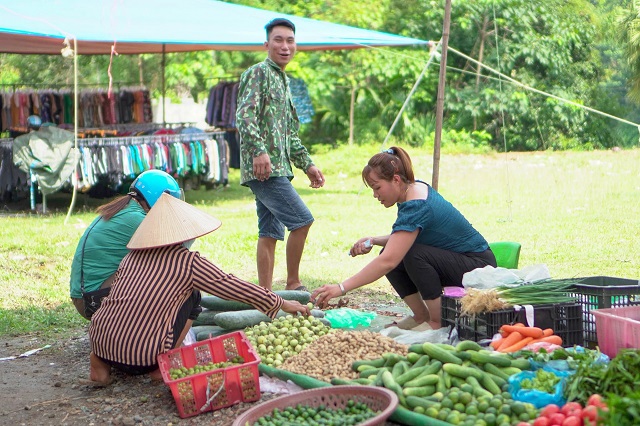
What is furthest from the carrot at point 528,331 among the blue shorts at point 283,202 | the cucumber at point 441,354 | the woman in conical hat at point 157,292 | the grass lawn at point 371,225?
the grass lawn at point 371,225

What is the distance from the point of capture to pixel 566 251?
26.6ft

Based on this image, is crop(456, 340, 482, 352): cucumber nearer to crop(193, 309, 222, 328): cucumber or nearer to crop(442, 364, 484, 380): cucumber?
crop(442, 364, 484, 380): cucumber

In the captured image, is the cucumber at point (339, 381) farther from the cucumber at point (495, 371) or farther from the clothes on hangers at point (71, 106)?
the clothes on hangers at point (71, 106)

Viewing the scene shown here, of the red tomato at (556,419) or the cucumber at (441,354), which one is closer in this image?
the red tomato at (556,419)

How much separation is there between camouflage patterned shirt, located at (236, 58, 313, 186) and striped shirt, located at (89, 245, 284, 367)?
1.70 metres

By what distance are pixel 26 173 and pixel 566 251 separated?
274 inches

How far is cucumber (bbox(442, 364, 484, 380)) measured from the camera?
373 centimetres

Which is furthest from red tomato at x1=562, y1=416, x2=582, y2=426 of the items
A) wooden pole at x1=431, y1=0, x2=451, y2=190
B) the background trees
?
the background trees

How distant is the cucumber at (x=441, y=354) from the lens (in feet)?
12.8

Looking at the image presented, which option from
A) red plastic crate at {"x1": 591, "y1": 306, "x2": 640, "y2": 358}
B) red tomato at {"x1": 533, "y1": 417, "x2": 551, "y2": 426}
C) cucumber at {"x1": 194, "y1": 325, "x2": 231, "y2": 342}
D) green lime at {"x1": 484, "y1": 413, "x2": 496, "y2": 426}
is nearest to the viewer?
red tomato at {"x1": 533, "y1": 417, "x2": 551, "y2": 426}

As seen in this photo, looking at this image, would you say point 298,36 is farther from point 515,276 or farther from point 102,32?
point 515,276

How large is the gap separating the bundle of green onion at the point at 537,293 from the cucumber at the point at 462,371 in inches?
28.3

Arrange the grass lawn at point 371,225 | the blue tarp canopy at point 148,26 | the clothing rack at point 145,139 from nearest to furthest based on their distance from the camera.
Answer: the grass lawn at point 371,225
the blue tarp canopy at point 148,26
the clothing rack at point 145,139

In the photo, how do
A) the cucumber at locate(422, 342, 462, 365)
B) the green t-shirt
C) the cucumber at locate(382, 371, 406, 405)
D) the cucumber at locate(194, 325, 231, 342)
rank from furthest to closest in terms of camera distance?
the cucumber at locate(194, 325, 231, 342)
the green t-shirt
the cucumber at locate(422, 342, 462, 365)
the cucumber at locate(382, 371, 406, 405)
